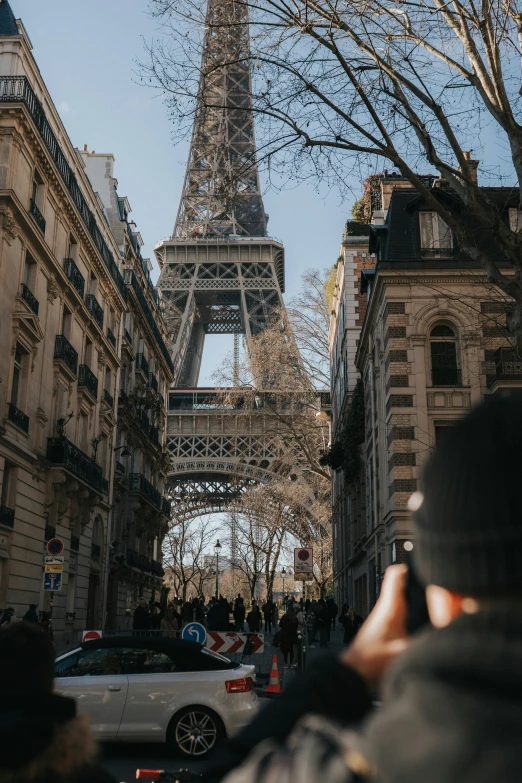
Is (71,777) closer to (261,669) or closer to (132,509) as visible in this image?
(261,669)

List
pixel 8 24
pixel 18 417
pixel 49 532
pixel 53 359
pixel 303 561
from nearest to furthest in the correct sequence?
1. pixel 303 561
2. pixel 18 417
3. pixel 8 24
4. pixel 49 532
5. pixel 53 359

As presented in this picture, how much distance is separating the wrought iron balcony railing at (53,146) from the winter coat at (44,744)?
23.8 meters

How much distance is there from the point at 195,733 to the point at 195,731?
0.07 feet

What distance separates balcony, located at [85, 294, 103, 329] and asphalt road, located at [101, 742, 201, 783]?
79.6 feet

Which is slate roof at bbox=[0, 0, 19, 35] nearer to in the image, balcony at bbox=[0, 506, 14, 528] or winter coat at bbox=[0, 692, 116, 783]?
balcony at bbox=[0, 506, 14, 528]

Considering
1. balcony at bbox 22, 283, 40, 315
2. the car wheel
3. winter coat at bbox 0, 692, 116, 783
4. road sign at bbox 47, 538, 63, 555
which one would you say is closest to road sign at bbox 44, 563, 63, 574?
road sign at bbox 47, 538, 63, 555

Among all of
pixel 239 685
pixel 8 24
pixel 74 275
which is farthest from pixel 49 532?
pixel 239 685

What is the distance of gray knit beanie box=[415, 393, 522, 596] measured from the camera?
3.78 feet

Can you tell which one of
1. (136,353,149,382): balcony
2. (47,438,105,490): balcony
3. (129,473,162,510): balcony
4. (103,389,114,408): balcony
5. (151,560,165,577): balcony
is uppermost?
(136,353,149,382): balcony

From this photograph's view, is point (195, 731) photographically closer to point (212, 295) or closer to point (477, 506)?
point (477, 506)

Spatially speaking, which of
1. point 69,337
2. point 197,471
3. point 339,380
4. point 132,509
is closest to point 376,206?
point 339,380

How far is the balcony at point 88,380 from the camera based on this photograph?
3195cm

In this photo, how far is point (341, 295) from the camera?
41094 mm

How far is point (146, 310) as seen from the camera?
4709 cm
